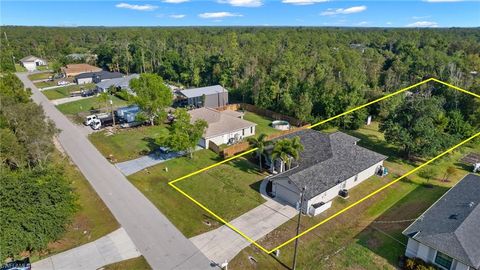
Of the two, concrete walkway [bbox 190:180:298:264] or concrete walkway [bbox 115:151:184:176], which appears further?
concrete walkway [bbox 115:151:184:176]

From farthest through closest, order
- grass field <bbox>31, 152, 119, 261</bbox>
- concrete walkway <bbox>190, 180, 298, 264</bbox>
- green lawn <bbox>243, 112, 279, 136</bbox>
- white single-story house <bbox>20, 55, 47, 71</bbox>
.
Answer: white single-story house <bbox>20, 55, 47, 71</bbox>, green lawn <bbox>243, 112, 279, 136</bbox>, grass field <bbox>31, 152, 119, 261</bbox>, concrete walkway <bbox>190, 180, 298, 264</bbox>

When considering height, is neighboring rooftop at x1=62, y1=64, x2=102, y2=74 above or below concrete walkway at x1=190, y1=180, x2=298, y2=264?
above

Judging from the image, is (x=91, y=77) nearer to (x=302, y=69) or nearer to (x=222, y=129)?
(x=302, y=69)

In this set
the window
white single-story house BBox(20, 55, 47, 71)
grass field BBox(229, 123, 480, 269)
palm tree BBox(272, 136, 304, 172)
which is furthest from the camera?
white single-story house BBox(20, 55, 47, 71)

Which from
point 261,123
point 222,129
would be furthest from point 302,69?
point 222,129

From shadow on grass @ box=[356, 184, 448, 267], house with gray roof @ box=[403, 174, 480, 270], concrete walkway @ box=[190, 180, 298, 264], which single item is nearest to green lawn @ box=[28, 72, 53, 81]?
concrete walkway @ box=[190, 180, 298, 264]

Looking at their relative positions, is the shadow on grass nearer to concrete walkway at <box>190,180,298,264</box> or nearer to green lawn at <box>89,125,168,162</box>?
concrete walkway at <box>190,180,298,264</box>

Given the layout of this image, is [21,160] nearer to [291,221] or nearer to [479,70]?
[291,221]
